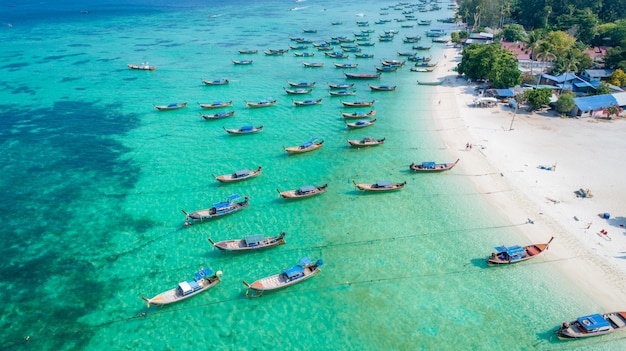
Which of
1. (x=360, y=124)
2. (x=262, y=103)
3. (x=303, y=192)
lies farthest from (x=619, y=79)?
(x=262, y=103)

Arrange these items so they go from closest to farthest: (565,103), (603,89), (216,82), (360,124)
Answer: (565,103) < (360,124) < (603,89) < (216,82)

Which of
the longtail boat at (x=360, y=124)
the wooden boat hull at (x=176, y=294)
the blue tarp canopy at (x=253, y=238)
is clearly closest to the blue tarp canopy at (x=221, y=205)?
the blue tarp canopy at (x=253, y=238)

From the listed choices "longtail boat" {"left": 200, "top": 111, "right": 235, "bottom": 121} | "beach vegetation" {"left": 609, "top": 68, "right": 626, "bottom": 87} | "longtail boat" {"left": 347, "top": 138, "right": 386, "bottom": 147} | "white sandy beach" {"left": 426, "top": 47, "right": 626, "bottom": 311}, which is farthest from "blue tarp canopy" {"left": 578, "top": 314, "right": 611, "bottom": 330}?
"beach vegetation" {"left": 609, "top": 68, "right": 626, "bottom": 87}

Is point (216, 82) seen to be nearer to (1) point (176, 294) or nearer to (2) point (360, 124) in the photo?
(2) point (360, 124)

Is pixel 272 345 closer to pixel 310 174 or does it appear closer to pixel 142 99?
pixel 310 174

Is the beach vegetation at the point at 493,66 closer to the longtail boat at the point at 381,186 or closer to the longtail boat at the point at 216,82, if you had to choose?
the longtail boat at the point at 381,186

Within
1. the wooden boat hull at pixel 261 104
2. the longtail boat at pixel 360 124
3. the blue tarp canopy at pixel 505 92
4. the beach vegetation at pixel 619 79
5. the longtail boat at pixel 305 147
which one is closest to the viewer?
the longtail boat at pixel 305 147
